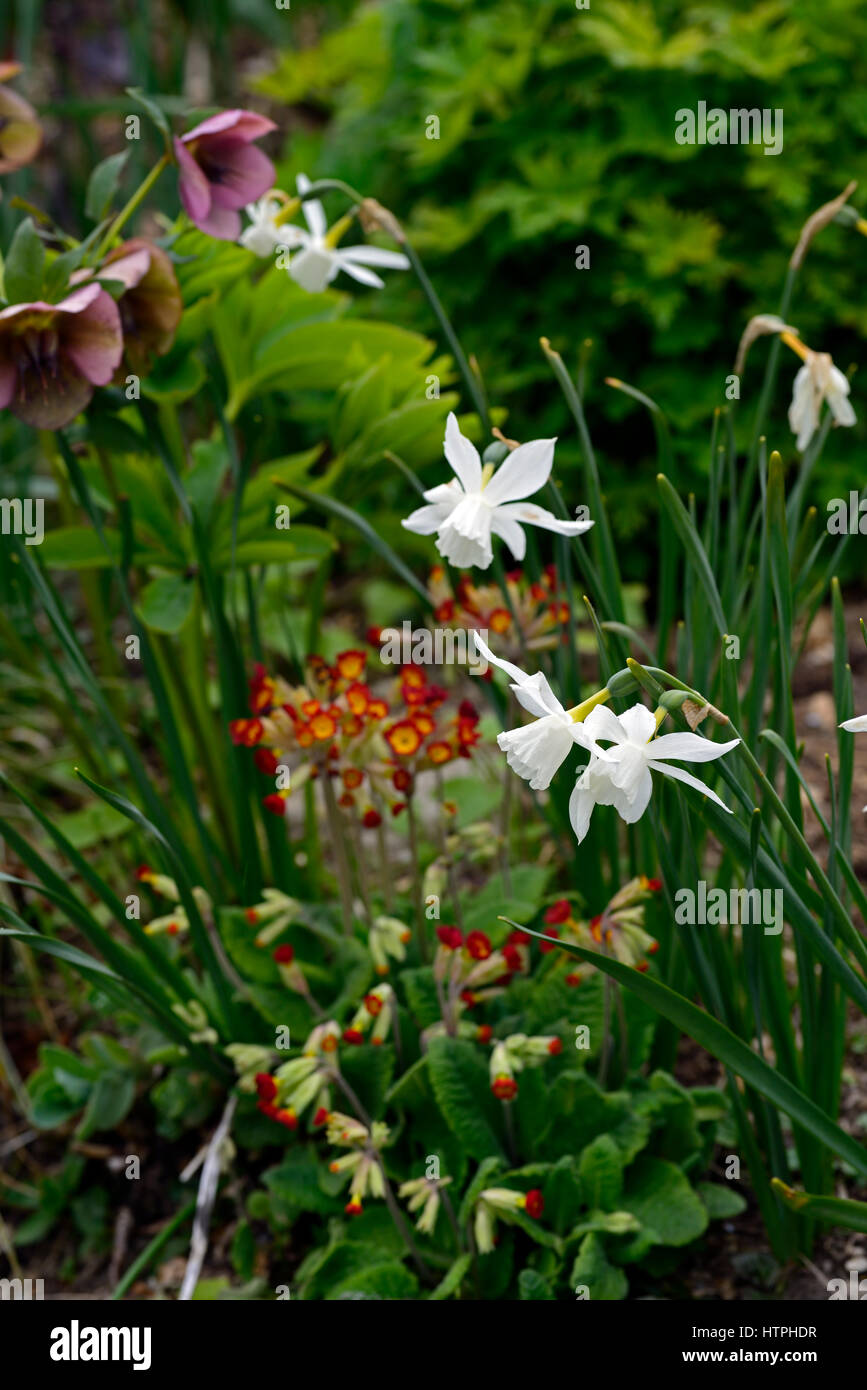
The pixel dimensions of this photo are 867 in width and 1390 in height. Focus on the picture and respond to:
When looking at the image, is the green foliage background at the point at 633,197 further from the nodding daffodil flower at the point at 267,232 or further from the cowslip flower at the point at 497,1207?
the cowslip flower at the point at 497,1207

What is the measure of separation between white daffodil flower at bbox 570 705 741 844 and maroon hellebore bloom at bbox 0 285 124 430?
0.67 meters

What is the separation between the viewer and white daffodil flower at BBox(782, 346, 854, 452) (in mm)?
1230

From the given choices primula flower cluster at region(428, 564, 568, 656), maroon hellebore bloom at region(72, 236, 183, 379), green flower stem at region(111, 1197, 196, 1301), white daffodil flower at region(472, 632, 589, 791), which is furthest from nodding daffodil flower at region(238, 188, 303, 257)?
green flower stem at region(111, 1197, 196, 1301)

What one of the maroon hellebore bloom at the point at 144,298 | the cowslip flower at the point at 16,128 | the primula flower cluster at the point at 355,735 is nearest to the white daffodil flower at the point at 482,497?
the primula flower cluster at the point at 355,735

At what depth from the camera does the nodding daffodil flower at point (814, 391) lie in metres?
1.23

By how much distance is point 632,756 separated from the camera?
819 millimetres

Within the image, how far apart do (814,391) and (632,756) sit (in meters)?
0.62

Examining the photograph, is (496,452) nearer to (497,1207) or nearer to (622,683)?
(622,683)

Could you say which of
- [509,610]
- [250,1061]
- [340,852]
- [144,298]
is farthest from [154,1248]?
[144,298]

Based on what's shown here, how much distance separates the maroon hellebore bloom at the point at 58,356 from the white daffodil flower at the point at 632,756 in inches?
26.5

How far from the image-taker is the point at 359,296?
2.84 meters

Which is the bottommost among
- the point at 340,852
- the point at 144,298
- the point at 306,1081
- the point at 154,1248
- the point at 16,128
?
the point at 154,1248
